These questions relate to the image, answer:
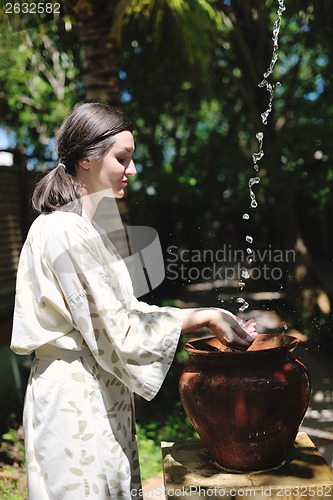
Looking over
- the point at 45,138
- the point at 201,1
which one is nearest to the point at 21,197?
the point at 201,1

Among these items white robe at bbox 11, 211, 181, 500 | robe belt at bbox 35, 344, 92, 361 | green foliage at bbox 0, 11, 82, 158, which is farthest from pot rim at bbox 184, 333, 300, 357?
green foliage at bbox 0, 11, 82, 158

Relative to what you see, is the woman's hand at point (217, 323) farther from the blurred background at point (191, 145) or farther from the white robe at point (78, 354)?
the blurred background at point (191, 145)

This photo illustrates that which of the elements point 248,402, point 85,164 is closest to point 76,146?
point 85,164

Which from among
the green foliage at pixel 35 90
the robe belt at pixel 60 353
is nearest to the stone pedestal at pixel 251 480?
the robe belt at pixel 60 353

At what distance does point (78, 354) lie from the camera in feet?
6.40

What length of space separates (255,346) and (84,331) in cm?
74

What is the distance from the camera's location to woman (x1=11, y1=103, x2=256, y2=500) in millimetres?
1875

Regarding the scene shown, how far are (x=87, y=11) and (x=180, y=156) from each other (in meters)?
11.2

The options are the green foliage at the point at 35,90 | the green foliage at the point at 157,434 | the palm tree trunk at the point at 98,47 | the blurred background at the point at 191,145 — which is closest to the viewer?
the green foliage at the point at 157,434

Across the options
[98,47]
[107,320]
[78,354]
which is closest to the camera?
[107,320]

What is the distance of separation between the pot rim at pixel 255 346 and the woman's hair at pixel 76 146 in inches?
25.8

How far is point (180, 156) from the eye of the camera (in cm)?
1581

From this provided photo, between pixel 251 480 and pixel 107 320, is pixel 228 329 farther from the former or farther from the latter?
pixel 251 480

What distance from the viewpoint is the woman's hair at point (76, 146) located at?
6.44 feet
